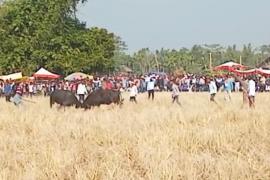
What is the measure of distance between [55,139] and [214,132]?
3.04 metres

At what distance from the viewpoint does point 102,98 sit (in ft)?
78.8

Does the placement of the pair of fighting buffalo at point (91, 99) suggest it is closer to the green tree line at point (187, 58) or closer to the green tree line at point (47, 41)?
the green tree line at point (47, 41)

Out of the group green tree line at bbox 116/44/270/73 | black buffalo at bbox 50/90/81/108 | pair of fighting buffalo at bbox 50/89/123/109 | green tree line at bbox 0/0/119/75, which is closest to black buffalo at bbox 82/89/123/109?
pair of fighting buffalo at bbox 50/89/123/109

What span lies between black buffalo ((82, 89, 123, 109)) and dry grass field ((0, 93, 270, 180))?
9748 millimetres

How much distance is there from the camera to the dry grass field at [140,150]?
320 inches

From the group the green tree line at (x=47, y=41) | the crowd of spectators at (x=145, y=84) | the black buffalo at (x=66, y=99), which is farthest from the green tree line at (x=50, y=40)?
the black buffalo at (x=66, y=99)

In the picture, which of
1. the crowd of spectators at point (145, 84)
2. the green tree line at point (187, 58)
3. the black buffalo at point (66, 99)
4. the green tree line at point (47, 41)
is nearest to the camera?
the black buffalo at point (66, 99)

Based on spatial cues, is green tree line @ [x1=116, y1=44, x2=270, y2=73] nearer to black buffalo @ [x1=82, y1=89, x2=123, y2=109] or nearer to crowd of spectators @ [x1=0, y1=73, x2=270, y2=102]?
crowd of spectators @ [x1=0, y1=73, x2=270, y2=102]

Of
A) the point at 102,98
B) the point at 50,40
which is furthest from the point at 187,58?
the point at 102,98

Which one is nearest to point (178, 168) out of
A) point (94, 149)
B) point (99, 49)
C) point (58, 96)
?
point (94, 149)

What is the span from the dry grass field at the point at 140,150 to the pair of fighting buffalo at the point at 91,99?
9553 mm

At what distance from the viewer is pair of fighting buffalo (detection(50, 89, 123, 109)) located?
77.3ft

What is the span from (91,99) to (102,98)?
0.49 metres

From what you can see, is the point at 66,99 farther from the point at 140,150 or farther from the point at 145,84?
the point at 145,84
